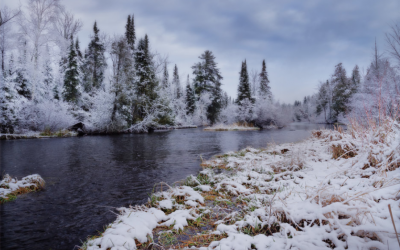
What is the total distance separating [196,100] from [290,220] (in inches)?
Result: 1237

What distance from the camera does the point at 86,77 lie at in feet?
87.1

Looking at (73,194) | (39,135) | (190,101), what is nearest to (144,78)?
(39,135)

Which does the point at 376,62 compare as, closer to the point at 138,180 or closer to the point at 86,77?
the point at 138,180

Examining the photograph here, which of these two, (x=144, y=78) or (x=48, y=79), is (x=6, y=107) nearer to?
(x=144, y=78)

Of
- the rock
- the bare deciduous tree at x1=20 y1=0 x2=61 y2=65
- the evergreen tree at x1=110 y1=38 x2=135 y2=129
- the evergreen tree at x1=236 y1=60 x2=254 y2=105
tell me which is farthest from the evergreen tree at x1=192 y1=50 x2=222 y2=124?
the bare deciduous tree at x1=20 y1=0 x2=61 y2=65

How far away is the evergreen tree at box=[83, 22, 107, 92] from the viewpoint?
26.3 m

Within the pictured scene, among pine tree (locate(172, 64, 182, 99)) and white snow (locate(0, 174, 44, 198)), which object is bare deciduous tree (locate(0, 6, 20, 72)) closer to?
white snow (locate(0, 174, 44, 198))

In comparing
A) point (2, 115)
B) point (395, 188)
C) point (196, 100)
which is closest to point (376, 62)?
point (196, 100)

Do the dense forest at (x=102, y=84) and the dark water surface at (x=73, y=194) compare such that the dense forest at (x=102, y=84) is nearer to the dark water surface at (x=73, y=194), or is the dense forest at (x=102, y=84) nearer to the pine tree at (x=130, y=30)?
the pine tree at (x=130, y=30)

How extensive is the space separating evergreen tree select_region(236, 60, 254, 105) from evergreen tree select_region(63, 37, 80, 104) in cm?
2161

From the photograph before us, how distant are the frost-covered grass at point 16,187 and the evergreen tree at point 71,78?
21.5 m

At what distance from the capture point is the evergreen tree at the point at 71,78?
75.1ft

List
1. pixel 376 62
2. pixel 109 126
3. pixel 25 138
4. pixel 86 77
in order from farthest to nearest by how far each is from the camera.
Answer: pixel 86 77 < pixel 376 62 < pixel 109 126 < pixel 25 138

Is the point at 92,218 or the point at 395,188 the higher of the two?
the point at 395,188
